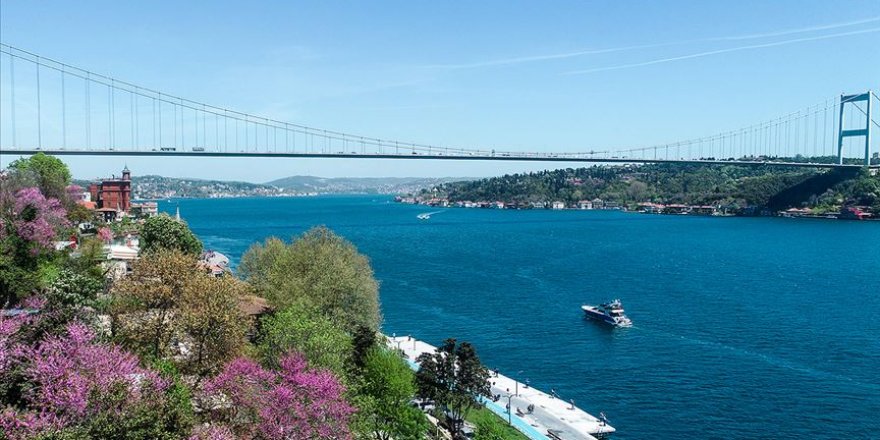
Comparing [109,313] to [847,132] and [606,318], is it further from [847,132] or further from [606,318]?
[847,132]

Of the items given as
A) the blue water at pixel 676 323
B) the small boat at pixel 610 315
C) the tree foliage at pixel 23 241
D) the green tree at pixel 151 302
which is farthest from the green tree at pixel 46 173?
the small boat at pixel 610 315

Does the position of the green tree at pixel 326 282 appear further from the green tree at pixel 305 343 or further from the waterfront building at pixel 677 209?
the waterfront building at pixel 677 209

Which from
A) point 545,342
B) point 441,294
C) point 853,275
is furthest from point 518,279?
point 853,275

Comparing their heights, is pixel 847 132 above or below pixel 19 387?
above

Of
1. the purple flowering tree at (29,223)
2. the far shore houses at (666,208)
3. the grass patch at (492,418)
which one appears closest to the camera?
the grass patch at (492,418)

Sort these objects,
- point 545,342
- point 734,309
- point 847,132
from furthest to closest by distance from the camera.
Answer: point 847,132, point 734,309, point 545,342

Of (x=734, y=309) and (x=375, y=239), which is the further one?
(x=375, y=239)

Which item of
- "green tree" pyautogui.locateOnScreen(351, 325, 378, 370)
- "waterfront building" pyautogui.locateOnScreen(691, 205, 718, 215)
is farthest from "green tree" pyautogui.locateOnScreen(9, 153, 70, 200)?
"waterfront building" pyautogui.locateOnScreen(691, 205, 718, 215)
